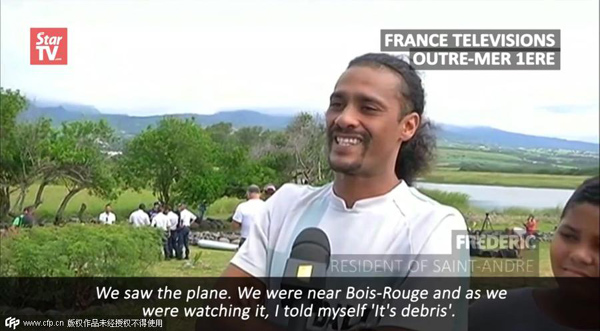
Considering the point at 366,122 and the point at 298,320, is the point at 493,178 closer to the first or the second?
the point at 366,122

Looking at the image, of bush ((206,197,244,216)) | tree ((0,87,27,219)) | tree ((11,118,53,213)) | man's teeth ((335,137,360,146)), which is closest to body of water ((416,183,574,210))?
man's teeth ((335,137,360,146))

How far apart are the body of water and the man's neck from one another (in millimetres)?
102

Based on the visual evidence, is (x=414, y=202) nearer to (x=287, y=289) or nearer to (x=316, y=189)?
(x=316, y=189)

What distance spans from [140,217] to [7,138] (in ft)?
1.62

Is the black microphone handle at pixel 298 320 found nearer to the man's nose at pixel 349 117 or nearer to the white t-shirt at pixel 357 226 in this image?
the white t-shirt at pixel 357 226

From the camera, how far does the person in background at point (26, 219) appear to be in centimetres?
204

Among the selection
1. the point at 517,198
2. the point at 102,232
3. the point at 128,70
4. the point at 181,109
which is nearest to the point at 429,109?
the point at 517,198

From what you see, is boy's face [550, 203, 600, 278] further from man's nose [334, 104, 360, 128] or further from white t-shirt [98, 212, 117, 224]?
white t-shirt [98, 212, 117, 224]

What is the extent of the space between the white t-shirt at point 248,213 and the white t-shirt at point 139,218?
0.90ft

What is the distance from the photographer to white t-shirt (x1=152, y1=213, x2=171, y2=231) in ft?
6.49

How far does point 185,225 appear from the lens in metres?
1.99

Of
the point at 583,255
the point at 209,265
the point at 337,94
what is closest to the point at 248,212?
the point at 209,265

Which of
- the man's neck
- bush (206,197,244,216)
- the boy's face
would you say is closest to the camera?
the boy's face

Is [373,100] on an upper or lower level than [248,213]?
upper
